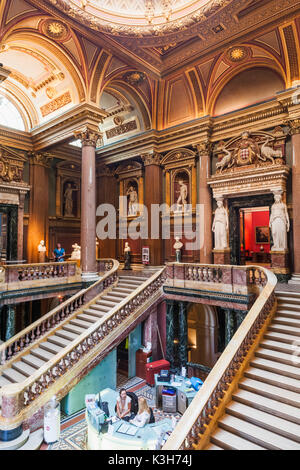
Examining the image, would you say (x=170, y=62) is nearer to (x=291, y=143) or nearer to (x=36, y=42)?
(x=36, y=42)

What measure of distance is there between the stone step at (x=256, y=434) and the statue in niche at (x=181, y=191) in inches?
391

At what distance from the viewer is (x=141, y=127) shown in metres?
15.3

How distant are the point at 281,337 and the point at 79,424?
5.54m

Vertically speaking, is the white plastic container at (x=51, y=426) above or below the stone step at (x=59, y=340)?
below

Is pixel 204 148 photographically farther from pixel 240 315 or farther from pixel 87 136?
pixel 240 315

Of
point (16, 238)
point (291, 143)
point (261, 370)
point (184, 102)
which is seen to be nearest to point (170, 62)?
point (184, 102)

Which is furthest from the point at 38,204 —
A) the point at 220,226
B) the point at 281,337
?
the point at 281,337

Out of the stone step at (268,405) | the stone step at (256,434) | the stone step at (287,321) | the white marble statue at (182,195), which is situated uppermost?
the white marble statue at (182,195)

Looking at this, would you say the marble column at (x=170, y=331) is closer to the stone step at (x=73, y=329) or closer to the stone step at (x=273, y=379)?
the stone step at (x=73, y=329)

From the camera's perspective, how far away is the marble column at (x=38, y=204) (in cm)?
1455

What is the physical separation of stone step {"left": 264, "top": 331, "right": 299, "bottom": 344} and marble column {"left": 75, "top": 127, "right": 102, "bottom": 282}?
7.16 meters

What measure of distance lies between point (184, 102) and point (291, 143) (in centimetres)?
560

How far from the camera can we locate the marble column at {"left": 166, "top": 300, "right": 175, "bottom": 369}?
10266 mm

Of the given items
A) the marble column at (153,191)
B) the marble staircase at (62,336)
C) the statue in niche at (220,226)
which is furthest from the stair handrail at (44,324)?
the statue in niche at (220,226)
